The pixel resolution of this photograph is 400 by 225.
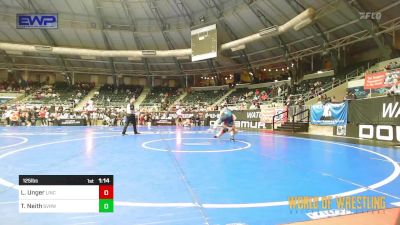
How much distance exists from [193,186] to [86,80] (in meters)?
49.1

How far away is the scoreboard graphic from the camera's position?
32.2 m

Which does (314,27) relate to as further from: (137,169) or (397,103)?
(137,169)

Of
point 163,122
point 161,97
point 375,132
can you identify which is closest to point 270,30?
point 163,122

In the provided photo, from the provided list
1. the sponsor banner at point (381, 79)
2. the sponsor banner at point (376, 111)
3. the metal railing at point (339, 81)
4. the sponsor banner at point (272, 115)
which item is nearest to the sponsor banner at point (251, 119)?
the sponsor banner at point (272, 115)

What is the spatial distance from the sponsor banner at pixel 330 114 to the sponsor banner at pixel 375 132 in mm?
765

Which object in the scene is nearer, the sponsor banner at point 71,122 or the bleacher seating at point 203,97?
the sponsor banner at point 71,122

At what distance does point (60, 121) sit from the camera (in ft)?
97.8

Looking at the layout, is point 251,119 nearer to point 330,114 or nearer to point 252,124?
point 252,124

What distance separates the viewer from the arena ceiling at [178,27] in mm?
26656

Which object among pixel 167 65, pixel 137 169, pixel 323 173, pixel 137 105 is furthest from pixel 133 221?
pixel 167 65
